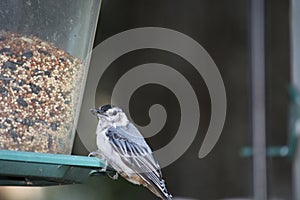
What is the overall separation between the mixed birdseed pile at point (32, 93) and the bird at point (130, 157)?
0.18m

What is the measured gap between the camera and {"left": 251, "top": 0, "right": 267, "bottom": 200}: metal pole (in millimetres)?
4672

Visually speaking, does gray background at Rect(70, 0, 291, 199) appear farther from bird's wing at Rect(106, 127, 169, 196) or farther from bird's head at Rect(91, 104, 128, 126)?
bird's wing at Rect(106, 127, 169, 196)

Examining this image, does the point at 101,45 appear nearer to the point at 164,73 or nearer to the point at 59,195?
the point at 164,73

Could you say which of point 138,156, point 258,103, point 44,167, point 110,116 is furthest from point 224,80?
point 44,167

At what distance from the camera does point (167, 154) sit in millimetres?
6277

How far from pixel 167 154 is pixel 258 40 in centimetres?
156

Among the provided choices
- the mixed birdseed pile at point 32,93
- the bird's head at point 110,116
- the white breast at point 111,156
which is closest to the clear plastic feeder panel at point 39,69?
the mixed birdseed pile at point 32,93

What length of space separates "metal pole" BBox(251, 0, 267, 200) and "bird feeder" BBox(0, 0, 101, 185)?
212cm

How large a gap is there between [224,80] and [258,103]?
1.86 metres

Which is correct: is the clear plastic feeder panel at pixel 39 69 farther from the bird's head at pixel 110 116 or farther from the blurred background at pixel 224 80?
the blurred background at pixel 224 80

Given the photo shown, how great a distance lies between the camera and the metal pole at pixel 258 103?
4.67 metres

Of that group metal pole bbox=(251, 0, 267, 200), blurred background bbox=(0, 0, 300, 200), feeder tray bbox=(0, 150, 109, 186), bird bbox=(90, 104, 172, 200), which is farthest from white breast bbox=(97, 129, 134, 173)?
blurred background bbox=(0, 0, 300, 200)

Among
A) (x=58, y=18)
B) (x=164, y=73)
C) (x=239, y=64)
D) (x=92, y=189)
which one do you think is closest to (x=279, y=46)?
(x=239, y=64)

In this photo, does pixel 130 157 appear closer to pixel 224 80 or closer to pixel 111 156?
pixel 111 156
